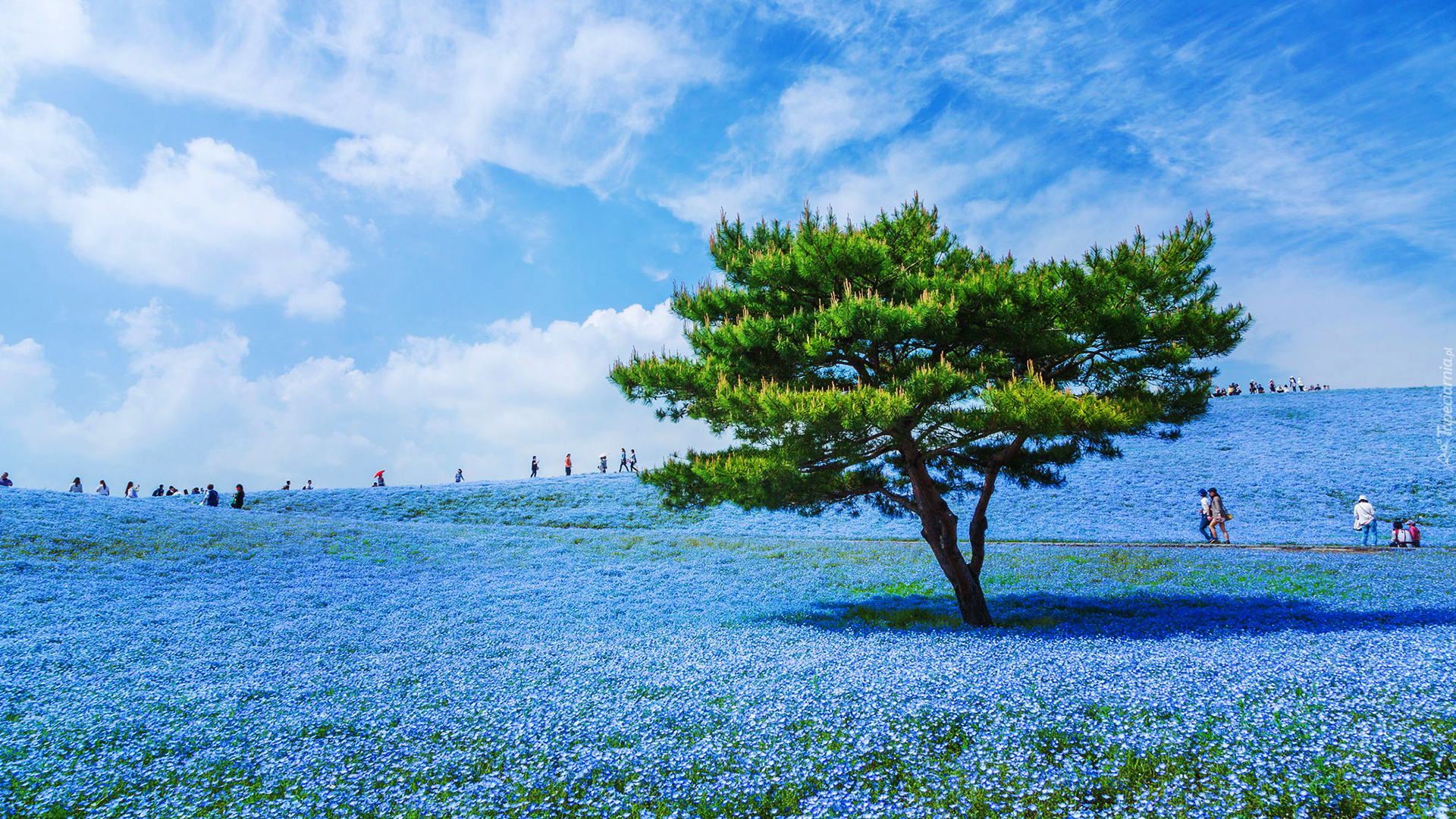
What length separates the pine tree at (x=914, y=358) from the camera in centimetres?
1066

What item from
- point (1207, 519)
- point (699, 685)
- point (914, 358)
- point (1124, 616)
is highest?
point (914, 358)

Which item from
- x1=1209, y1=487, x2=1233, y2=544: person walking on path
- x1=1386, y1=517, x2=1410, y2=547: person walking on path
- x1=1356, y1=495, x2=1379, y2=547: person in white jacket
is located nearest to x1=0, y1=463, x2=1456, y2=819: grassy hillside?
x1=1356, y1=495, x2=1379, y2=547: person in white jacket

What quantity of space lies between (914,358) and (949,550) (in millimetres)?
3824

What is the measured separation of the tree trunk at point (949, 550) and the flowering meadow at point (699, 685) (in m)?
0.46

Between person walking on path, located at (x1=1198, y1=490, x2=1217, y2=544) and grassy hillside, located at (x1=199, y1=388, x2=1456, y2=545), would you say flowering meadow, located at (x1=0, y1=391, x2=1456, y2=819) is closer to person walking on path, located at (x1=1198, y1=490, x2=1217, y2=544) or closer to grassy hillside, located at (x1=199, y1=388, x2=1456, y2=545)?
person walking on path, located at (x1=1198, y1=490, x2=1217, y2=544)

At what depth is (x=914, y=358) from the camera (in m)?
11.9

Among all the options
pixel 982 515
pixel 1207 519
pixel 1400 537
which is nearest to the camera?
pixel 982 515

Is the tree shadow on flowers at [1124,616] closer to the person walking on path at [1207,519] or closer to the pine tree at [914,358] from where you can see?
the pine tree at [914,358]

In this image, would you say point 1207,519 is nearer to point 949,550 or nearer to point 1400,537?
point 1400,537

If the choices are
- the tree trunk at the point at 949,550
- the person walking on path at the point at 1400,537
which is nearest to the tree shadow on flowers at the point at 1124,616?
the tree trunk at the point at 949,550

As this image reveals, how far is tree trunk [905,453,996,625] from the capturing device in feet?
42.6

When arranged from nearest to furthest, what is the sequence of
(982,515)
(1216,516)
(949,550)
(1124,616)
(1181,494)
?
(949,550)
(1124,616)
(982,515)
(1216,516)
(1181,494)

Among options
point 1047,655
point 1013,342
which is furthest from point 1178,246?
point 1047,655

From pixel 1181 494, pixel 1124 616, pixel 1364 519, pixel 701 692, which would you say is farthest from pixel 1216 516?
pixel 701 692
